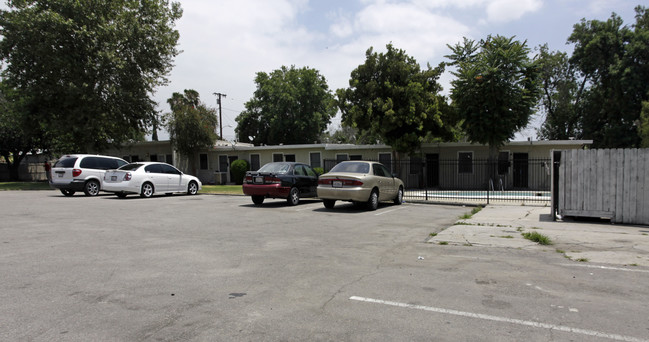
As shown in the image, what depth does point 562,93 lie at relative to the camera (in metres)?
40.9

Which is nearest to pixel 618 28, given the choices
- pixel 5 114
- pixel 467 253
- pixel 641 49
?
pixel 641 49

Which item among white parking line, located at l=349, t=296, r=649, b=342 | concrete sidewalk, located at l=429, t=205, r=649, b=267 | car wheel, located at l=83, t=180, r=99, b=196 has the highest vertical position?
car wheel, located at l=83, t=180, r=99, b=196

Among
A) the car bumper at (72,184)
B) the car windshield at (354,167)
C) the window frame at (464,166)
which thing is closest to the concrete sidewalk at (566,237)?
the car windshield at (354,167)

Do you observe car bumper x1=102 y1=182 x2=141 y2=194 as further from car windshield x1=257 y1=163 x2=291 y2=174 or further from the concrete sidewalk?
the concrete sidewalk

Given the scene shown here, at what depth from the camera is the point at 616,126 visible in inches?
1405

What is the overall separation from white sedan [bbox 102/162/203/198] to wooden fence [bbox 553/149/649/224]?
50.9 feet

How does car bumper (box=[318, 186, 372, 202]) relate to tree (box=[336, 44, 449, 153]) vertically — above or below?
below

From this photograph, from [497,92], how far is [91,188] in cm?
2139

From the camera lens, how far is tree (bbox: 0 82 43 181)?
1162 inches

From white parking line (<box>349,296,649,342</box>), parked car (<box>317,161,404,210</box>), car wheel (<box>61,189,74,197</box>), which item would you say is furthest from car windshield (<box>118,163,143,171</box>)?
white parking line (<box>349,296,649,342</box>)

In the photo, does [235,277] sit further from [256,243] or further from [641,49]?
[641,49]

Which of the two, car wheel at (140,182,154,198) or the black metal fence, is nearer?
car wheel at (140,182,154,198)

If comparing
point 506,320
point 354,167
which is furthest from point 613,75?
point 506,320

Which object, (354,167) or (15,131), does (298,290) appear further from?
(15,131)
